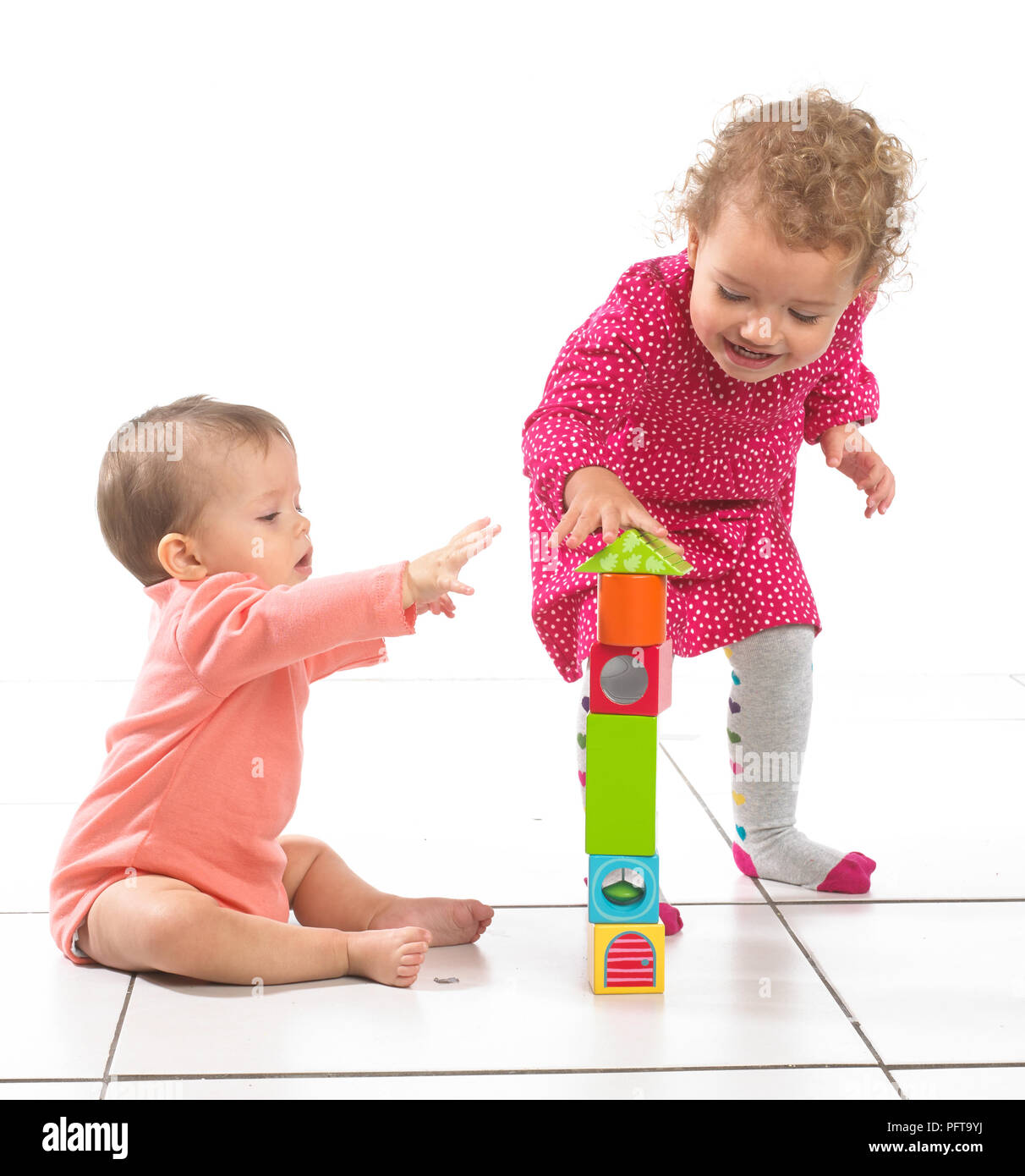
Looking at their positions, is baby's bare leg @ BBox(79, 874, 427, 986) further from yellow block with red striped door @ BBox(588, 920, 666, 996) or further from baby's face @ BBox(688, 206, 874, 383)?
baby's face @ BBox(688, 206, 874, 383)

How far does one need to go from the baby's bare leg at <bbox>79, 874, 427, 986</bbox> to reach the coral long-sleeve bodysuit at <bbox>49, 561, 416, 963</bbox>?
0.03 meters

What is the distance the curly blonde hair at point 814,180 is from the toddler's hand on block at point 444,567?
327 mm

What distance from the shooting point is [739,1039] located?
929 millimetres

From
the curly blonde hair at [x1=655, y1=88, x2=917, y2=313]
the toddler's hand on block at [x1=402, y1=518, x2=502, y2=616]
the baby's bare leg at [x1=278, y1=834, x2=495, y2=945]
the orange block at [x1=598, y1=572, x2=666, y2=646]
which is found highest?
the curly blonde hair at [x1=655, y1=88, x2=917, y2=313]

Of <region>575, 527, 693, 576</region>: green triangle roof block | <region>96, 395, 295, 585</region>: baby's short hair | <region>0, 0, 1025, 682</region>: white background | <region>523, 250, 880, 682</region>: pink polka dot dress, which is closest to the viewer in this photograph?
<region>575, 527, 693, 576</region>: green triangle roof block

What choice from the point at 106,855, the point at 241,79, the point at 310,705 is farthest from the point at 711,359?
the point at 241,79

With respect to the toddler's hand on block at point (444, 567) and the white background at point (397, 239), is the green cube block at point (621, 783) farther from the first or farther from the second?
the white background at point (397, 239)

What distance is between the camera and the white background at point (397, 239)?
6.82ft

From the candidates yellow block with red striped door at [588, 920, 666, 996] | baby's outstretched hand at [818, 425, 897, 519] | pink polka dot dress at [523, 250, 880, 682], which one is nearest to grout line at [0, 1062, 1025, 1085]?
yellow block with red striped door at [588, 920, 666, 996]

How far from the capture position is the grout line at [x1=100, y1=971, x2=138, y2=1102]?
0.87 metres

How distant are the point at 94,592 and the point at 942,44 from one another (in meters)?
1.55

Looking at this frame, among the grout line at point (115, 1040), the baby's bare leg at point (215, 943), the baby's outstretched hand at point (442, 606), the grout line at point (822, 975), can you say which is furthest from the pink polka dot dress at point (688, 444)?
the grout line at point (115, 1040)

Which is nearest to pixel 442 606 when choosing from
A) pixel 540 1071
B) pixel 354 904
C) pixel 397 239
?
pixel 354 904

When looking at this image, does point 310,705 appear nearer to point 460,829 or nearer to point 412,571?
point 460,829
